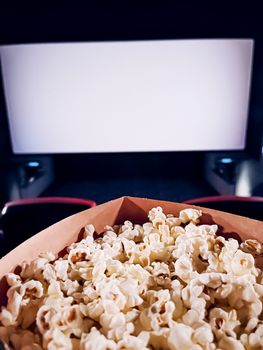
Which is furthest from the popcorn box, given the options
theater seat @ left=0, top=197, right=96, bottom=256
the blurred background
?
the blurred background

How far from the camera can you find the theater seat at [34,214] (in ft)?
4.69

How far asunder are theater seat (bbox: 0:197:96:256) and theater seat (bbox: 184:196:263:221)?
499 millimetres

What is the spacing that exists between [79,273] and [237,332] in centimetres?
24

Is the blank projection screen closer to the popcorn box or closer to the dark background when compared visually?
the dark background

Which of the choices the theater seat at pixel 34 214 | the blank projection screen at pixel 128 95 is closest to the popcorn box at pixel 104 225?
the theater seat at pixel 34 214

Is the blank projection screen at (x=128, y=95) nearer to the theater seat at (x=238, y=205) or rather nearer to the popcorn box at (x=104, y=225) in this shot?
the theater seat at (x=238, y=205)

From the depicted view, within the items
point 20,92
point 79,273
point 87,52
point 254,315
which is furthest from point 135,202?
point 20,92

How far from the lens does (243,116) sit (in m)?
4.00

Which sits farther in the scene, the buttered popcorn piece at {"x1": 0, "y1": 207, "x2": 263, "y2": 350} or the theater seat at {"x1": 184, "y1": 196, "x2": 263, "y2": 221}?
the theater seat at {"x1": 184, "y1": 196, "x2": 263, "y2": 221}

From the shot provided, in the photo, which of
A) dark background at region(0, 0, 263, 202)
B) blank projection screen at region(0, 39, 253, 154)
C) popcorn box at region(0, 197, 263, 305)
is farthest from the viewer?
blank projection screen at region(0, 39, 253, 154)

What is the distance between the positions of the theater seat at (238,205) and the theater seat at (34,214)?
50 centimetres

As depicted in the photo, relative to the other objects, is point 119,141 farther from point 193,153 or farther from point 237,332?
point 237,332

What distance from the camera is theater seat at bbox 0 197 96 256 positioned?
4.69 feet

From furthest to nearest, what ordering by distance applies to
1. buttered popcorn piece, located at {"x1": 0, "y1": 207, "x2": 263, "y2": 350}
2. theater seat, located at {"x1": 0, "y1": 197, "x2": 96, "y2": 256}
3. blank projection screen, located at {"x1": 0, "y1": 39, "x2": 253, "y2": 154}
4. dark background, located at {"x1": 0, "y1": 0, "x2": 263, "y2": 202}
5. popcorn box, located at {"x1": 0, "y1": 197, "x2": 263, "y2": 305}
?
1. blank projection screen, located at {"x1": 0, "y1": 39, "x2": 253, "y2": 154}
2. dark background, located at {"x1": 0, "y1": 0, "x2": 263, "y2": 202}
3. theater seat, located at {"x1": 0, "y1": 197, "x2": 96, "y2": 256}
4. popcorn box, located at {"x1": 0, "y1": 197, "x2": 263, "y2": 305}
5. buttered popcorn piece, located at {"x1": 0, "y1": 207, "x2": 263, "y2": 350}
